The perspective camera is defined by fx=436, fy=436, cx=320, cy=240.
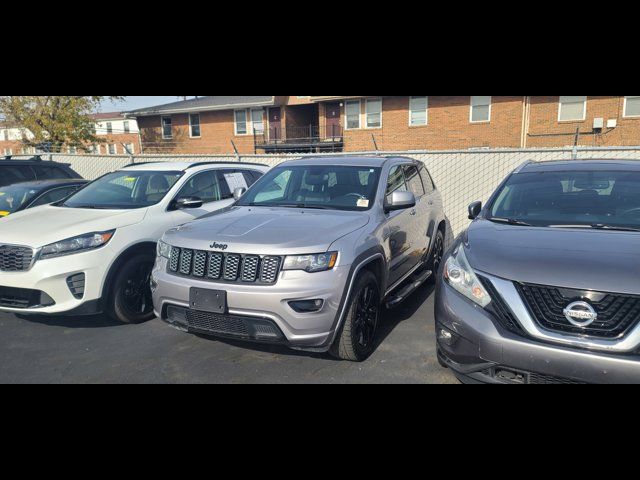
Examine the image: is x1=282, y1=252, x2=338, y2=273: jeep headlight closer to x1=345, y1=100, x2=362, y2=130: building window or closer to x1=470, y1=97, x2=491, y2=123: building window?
x1=470, y1=97, x2=491, y2=123: building window

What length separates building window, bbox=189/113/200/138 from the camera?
27.3 m

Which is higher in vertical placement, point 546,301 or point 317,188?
point 317,188

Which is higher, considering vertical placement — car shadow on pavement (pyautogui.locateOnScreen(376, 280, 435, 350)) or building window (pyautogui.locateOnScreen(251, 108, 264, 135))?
building window (pyautogui.locateOnScreen(251, 108, 264, 135))

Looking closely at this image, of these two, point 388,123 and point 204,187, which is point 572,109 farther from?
point 204,187

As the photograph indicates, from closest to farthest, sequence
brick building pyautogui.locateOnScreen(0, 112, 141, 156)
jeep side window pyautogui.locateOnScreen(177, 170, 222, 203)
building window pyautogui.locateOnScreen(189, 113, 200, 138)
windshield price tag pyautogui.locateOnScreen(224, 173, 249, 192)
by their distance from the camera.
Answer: jeep side window pyautogui.locateOnScreen(177, 170, 222, 203), windshield price tag pyautogui.locateOnScreen(224, 173, 249, 192), building window pyautogui.locateOnScreen(189, 113, 200, 138), brick building pyautogui.locateOnScreen(0, 112, 141, 156)

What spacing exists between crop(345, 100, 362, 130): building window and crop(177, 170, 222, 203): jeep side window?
17.2 m

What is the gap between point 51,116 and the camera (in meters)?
24.6

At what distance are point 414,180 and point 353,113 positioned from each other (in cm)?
1748


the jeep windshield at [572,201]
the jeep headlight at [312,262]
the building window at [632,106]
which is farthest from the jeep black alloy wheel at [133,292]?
the building window at [632,106]

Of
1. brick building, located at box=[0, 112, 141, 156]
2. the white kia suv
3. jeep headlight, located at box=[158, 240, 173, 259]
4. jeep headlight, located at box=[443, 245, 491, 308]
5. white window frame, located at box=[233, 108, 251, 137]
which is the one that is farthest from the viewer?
brick building, located at box=[0, 112, 141, 156]

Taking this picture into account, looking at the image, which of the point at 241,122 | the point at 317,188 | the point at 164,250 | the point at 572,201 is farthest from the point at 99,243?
the point at 241,122

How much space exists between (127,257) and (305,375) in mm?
2368

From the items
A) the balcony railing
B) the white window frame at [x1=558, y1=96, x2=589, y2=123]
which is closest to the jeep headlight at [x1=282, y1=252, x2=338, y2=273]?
the white window frame at [x1=558, y1=96, x2=589, y2=123]

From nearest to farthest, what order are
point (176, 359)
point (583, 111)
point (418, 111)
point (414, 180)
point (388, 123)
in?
point (176, 359) → point (414, 180) → point (583, 111) → point (418, 111) → point (388, 123)
